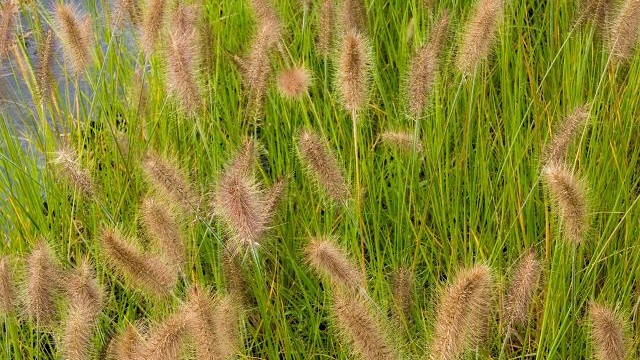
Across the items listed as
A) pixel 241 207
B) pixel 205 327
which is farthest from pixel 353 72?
pixel 205 327

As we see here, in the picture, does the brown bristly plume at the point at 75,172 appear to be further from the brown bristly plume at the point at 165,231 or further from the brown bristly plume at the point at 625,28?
the brown bristly plume at the point at 625,28

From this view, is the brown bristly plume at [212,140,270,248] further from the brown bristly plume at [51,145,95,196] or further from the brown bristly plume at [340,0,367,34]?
the brown bristly plume at [340,0,367,34]

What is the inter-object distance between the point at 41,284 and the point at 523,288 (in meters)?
0.89

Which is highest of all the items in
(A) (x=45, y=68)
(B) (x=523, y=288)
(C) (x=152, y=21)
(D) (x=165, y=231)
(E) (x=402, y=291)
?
(C) (x=152, y=21)

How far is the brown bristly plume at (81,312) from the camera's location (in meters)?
1.81

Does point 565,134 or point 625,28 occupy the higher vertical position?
point 625,28

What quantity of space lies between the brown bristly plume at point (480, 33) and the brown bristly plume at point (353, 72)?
0.80ft

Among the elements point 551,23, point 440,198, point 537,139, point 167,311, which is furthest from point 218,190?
point 551,23

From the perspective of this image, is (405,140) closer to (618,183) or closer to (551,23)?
(618,183)

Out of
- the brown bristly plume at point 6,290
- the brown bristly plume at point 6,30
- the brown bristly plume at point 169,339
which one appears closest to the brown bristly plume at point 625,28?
the brown bristly plume at point 169,339

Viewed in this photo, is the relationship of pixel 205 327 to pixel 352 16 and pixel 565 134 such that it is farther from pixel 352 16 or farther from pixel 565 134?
pixel 352 16

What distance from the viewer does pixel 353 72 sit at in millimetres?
2137

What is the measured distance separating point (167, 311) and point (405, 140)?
66cm

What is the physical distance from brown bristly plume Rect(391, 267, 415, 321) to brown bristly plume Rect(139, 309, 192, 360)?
578mm
